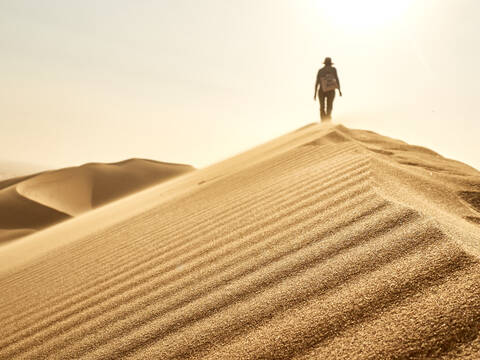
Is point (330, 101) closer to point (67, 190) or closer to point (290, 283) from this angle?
point (290, 283)

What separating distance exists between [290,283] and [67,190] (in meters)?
13.5

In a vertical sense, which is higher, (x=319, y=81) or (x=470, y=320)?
(x=319, y=81)

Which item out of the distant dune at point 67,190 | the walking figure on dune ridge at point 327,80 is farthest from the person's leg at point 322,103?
the distant dune at point 67,190

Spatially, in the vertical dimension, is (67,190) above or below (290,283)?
below

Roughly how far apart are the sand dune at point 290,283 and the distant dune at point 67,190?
851 centimetres

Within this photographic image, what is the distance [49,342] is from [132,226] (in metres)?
2.07

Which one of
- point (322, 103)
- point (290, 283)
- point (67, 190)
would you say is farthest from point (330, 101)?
point (67, 190)

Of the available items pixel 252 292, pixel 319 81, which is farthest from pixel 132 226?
pixel 319 81

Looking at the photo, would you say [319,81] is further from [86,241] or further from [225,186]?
[86,241]

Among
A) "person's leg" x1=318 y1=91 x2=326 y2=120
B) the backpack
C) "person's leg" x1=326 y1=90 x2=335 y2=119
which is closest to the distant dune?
"person's leg" x1=318 y1=91 x2=326 y2=120

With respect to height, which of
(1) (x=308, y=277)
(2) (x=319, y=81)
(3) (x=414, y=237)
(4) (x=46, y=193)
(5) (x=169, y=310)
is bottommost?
(4) (x=46, y=193)

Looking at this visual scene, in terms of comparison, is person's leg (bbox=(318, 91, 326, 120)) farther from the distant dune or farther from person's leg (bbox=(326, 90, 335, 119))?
the distant dune

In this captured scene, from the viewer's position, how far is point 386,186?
2002mm

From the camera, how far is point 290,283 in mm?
1278
